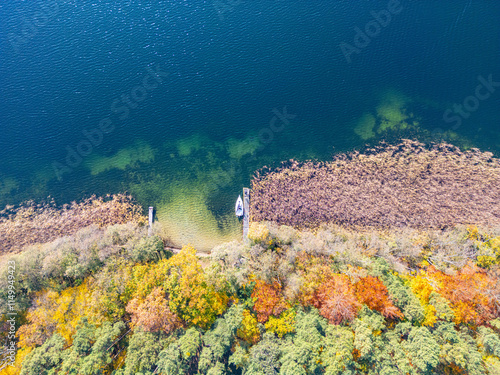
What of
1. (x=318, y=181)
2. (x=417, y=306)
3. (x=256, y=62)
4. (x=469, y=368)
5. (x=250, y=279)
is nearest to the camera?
(x=469, y=368)

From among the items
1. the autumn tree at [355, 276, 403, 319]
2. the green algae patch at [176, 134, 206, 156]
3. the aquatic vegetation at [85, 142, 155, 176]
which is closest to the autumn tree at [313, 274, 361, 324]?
the autumn tree at [355, 276, 403, 319]

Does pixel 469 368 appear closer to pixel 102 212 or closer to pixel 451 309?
pixel 451 309

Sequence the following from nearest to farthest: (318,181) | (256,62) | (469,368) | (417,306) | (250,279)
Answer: (469,368)
(417,306)
(250,279)
(318,181)
(256,62)

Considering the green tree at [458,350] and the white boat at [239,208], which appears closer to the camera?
the green tree at [458,350]

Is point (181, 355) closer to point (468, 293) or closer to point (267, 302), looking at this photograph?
point (267, 302)

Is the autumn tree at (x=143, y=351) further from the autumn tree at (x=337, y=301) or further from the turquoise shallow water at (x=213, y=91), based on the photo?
the autumn tree at (x=337, y=301)

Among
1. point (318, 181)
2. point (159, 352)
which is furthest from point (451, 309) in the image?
point (159, 352)

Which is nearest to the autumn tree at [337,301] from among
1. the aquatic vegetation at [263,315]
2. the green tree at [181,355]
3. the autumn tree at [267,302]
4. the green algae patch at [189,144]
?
the aquatic vegetation at [263,315]
